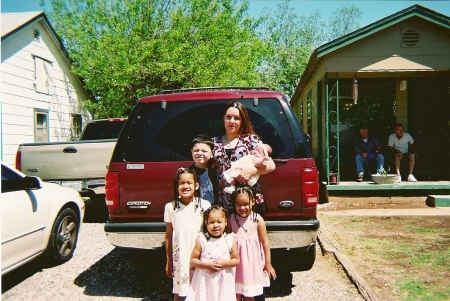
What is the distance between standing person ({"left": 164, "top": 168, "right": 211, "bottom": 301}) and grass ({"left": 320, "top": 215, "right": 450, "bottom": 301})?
6.89 feet

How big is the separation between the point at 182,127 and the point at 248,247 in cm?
144

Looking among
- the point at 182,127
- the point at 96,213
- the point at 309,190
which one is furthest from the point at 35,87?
the point at 309,190

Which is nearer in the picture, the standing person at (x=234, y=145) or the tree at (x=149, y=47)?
the standing person at (x=234, y=145)

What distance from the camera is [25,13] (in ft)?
45.2

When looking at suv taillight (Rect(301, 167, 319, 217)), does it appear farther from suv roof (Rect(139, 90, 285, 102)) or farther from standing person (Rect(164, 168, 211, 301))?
standing person (Rect(164, 168, 211, 301))

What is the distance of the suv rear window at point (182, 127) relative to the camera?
3.82 m

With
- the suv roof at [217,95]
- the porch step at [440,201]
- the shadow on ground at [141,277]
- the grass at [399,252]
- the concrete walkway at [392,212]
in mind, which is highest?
the suv roof at [217,95]

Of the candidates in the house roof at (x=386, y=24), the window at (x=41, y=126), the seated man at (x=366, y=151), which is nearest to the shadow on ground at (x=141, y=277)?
the seated man at (x=366, y=151)

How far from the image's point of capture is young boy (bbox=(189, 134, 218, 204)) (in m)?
3.30

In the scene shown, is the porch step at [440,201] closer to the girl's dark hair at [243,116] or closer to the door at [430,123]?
the door at [430,123]

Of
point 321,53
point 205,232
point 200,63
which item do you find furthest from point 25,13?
point 205,232

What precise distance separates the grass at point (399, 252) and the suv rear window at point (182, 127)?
195 cm

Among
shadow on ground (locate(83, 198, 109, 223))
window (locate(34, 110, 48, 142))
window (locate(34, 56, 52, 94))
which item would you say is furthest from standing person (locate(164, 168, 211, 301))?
window (locate(34, 56, 52, 94))

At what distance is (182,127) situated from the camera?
3.92 meters
